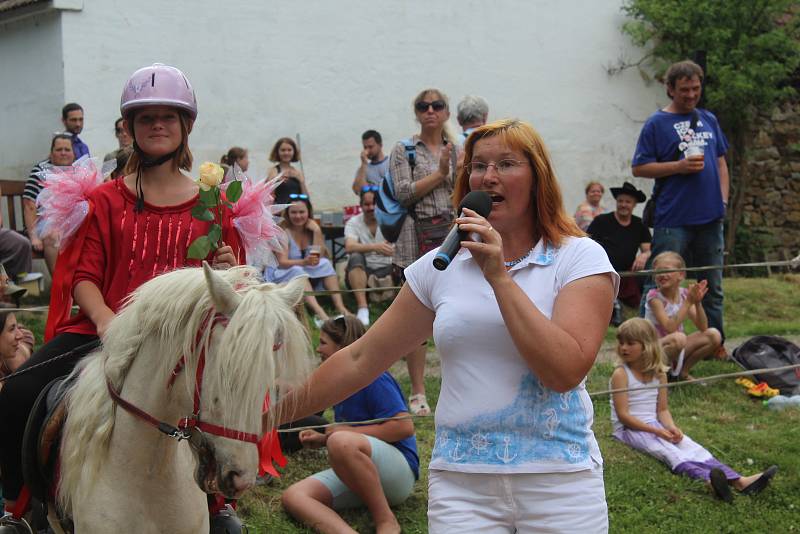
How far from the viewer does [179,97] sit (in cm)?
403

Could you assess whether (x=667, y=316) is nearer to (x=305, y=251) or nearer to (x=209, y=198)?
(x=305, y=251)

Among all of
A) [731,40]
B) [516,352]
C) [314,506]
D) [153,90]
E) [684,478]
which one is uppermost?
[731,40]

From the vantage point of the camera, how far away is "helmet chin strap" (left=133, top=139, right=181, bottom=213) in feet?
13.2

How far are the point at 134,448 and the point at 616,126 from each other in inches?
574

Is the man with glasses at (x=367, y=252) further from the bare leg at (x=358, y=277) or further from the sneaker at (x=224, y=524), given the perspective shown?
the sneaker at (x=224, y=524)

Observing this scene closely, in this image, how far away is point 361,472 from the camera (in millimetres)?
5562

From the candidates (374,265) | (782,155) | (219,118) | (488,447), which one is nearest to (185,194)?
(488,447)

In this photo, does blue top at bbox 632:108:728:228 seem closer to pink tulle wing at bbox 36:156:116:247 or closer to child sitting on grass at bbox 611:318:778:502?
child sitting on grass at bbox 611:318:778:502

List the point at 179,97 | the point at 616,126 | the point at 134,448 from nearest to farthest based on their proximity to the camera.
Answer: the point at 134,448, the point at 179,97, the point at 616,126

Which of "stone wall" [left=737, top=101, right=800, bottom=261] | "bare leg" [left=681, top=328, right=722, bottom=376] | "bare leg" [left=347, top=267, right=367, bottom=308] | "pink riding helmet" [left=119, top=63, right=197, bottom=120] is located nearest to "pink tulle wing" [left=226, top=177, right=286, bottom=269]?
"pink riding helmet" [left=119, top=63, right=197, bottom=120]

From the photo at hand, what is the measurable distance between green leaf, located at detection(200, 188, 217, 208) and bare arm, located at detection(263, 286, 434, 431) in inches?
42.3

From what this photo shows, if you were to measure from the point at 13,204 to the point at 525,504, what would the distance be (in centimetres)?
939

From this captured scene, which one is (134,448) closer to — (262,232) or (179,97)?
(262,232)

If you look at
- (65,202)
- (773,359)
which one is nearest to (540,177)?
(65,202)
